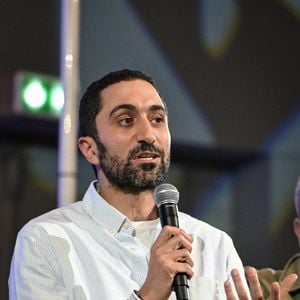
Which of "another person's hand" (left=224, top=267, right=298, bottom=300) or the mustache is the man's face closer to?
the mustache

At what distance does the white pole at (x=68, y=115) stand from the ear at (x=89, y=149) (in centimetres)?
24

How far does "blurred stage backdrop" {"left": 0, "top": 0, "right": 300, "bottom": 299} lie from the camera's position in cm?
405

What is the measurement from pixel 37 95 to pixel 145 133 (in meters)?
1.78

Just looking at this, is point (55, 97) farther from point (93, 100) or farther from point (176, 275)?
point (176, 275)

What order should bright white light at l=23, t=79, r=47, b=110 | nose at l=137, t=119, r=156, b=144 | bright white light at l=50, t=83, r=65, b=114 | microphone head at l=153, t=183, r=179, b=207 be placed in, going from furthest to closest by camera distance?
bright white light at l=23, t=79, r=47, b=110, bright white light at l=50, t=83, r=65, b=114, nose at l=137, t=119, r=156, b=144, microphone head at l=153, t=183, r=179, b=207

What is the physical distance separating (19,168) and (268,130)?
5.24 ft

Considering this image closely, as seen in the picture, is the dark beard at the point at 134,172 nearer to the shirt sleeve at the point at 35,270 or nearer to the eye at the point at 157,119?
the eye at the point at 157,119

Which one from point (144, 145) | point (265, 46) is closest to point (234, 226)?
point (265, 46)

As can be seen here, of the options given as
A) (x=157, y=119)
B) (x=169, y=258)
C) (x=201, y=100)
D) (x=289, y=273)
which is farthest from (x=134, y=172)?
(x=201, y=100)

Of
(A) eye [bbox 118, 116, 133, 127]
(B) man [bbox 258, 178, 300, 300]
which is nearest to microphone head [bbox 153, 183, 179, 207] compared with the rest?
(A) eye [bbox 118, 116, 133, 127]

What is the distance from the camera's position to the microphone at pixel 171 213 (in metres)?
1.51

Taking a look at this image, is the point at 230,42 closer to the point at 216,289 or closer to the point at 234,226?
the point at 234,226

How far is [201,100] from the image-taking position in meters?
4.51

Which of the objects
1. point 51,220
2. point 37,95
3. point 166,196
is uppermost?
point 37,95
